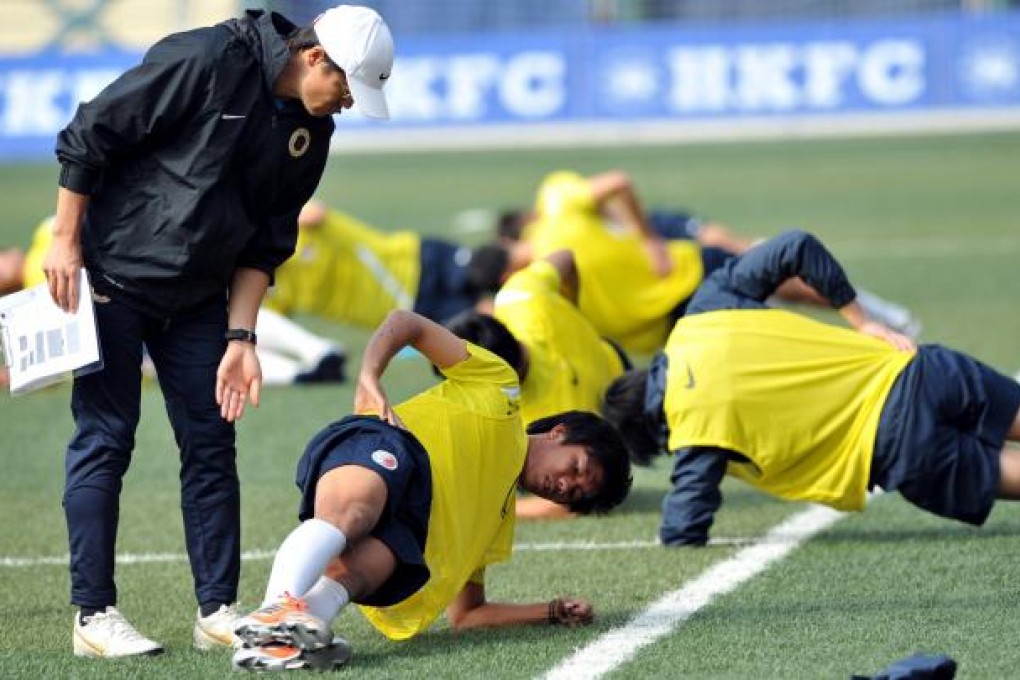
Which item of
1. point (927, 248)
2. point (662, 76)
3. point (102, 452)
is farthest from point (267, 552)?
point (662, 76)

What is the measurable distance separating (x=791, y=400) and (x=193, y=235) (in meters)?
2.18

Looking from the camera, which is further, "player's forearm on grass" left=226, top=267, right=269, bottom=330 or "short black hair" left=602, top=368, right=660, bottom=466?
"short black hair" left=602, top=368, right=660, bottom=466

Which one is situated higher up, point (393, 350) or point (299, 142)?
point (299, 142)

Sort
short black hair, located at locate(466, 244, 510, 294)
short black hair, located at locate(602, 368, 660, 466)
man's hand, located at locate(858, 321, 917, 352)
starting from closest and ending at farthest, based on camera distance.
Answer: man's hand, located at locate(858, 321, 917, 352), short black hair, located at locate(602, 368, 660, 466), short black hair, located at locate(466, 244, 510, 294)

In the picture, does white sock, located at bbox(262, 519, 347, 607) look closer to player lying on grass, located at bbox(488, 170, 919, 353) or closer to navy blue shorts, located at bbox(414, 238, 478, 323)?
player lying on grass, located at bbox(488, 170, 919, 353)

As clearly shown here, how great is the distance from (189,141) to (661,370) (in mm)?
2095

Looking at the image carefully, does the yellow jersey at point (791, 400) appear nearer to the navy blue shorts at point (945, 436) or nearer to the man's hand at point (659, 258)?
the navy blue shorts at point (945, 436)

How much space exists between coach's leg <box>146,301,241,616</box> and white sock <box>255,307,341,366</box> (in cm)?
527

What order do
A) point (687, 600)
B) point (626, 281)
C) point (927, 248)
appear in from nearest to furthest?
1. point (687, 600)
2. point (626, 281)
3. point (927, 248)

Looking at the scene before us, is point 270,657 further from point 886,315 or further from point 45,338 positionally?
point 886,315

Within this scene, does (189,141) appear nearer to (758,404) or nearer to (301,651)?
(301,651)

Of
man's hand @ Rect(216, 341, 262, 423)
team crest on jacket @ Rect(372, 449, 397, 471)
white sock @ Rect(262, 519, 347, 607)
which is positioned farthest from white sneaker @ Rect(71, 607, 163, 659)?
team crest on jacket @ Rect(372, 449, 397, 471)

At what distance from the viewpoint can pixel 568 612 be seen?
Result: 223 inches

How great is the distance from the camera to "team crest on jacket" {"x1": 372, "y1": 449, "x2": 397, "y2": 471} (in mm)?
5270
